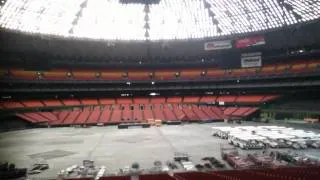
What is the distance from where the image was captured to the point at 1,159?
109 feet

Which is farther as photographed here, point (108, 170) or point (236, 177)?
point (108, 170)

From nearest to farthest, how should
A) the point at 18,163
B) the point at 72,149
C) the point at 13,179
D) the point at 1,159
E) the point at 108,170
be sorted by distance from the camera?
the point at 13,179 → the point at 108,170 → the point at 18,163 → the point at 1,159 → the point at 72,149

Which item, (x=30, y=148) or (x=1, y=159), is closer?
(x=1, y=159)

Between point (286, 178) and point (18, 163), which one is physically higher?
point (286, 178)

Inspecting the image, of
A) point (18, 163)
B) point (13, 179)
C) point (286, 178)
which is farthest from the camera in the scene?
point (18, 163)

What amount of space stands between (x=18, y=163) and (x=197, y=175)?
66.1ft

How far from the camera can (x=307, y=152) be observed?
105ft

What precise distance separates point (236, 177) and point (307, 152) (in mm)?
18042

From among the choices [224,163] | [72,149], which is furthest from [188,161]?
[72,149]

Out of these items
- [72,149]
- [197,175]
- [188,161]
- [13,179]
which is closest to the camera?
[197,175]

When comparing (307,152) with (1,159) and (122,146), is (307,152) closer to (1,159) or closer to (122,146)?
(122,146)

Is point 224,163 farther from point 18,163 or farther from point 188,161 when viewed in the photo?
point 18,163

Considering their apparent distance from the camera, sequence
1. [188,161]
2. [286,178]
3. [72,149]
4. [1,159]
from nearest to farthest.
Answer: [286,178], [188,161], [1,159], [72,149]

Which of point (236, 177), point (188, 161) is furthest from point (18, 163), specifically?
point (236, 177)
